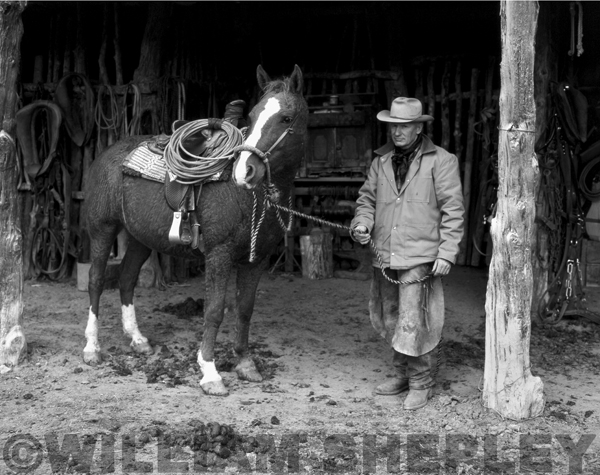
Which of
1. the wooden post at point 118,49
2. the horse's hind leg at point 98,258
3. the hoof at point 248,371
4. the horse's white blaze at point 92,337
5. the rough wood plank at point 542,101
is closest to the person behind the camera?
the hoof at point 248,371

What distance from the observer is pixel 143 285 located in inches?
341

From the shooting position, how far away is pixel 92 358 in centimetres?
591

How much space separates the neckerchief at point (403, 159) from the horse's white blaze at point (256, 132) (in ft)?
2.84

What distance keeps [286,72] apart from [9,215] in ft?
16.8

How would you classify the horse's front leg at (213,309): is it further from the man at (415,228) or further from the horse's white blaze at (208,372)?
the man at (415,228)

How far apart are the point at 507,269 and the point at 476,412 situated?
937 mm

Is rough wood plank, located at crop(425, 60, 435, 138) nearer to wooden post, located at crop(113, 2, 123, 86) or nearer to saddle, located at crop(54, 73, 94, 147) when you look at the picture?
wooden post, located at crop(113, 2, 123, 86)

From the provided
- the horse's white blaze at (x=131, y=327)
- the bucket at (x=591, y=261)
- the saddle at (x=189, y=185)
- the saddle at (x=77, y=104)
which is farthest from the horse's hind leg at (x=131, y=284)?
the bucket at (x=591, y=261)

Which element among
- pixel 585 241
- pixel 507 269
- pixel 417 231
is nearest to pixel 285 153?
pixel 417 231

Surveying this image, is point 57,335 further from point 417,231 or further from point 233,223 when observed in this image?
point 417,231

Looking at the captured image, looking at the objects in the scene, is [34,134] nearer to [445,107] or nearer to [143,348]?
[143,348]

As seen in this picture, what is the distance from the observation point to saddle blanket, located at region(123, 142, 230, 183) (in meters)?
5.68

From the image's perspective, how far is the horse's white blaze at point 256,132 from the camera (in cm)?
469

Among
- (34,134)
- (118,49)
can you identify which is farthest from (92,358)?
(118,49)
